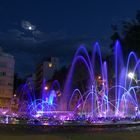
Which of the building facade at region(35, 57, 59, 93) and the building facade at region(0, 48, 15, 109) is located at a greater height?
the building facade at region(35, 57, 59, 93)

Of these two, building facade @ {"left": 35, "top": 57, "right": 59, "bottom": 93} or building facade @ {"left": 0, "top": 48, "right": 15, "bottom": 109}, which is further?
building facade @ {"left": 35, "top": 57, "right": 59, "bottom": 93}

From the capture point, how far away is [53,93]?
105m

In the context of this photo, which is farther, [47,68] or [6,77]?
[47,68]

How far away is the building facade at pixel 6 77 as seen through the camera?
10262 centimetres

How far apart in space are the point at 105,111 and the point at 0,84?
205 ft

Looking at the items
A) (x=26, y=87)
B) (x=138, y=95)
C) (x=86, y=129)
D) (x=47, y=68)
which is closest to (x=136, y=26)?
(x=138, y=95)

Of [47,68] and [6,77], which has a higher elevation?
[47,68]

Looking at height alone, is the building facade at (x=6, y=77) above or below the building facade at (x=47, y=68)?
below

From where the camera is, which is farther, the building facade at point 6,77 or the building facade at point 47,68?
the building facade at point 47,68

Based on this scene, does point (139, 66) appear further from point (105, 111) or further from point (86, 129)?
point (86, 129)

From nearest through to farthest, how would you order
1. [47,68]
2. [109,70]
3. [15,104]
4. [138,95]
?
[138,95] < [109,70] < [15,104] < [47,68]

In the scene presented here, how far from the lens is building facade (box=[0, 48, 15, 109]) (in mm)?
102625

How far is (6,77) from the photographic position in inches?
4131

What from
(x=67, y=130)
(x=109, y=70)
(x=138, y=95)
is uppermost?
(x=109, y=70)
